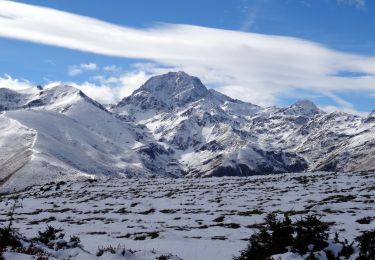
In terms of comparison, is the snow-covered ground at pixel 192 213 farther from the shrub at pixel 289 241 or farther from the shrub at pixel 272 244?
the shrub at pixel 289 241

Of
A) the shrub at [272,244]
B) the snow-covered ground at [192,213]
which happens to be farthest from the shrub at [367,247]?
the snow-covered ground at [192,213]

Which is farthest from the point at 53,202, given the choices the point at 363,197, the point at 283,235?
the point at 283,235

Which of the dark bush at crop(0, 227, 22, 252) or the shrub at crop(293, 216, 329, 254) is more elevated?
the shrub at crop(293, 216, 329, 254)

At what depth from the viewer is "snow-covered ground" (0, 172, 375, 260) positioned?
87.0 ft

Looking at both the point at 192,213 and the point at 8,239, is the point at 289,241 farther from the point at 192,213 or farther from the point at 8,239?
the point at 192,213

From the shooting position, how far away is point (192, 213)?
138ft

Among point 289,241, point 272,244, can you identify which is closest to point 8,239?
point 272,244

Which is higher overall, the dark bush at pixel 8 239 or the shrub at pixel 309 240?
the shrub at pixel 309 240

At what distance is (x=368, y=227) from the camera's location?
2688cm

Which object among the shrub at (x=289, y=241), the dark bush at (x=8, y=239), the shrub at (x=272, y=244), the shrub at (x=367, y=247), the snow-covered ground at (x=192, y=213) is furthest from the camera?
the snow-covered ground at (x=192, y=213)

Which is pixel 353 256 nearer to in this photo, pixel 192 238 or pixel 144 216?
pixel 192 238

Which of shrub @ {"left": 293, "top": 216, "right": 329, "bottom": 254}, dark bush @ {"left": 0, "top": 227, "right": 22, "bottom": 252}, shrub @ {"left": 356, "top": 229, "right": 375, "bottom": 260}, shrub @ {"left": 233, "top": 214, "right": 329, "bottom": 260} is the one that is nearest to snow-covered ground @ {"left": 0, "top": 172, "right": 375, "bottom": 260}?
dark bush @ {"left": 0, "top": 227, "right": 22, "bottom": 252}

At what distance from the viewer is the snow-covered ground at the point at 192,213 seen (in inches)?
1044

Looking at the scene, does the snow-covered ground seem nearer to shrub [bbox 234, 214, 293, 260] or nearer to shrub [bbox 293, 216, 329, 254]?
shrub [bbox 234, 214, 293, 260]
